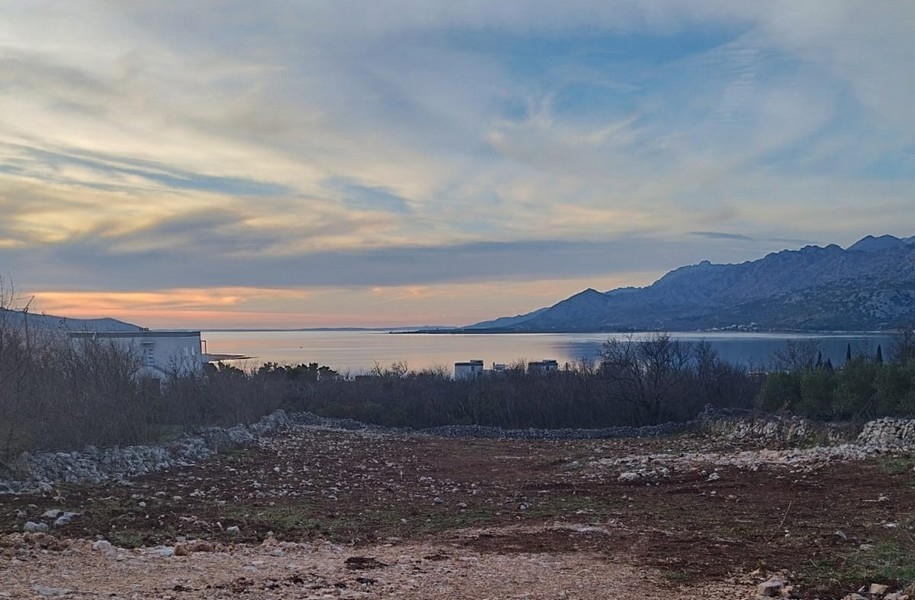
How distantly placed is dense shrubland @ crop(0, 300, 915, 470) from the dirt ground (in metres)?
3.18

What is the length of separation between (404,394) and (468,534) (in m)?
38.5

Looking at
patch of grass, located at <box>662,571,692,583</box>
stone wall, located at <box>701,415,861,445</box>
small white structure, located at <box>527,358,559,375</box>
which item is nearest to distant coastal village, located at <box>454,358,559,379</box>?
small white structure, located at <box>527,358,559,375</box>

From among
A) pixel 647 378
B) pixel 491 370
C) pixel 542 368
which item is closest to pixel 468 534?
pixel 647 378

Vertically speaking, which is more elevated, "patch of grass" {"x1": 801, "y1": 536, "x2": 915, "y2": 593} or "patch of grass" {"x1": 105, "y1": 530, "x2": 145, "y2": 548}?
"patch of grass" {"x1": 105, "y1": 530, "x2": 145, "y2": 548}

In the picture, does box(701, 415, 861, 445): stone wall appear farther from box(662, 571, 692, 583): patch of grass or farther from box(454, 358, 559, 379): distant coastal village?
box(454, 358, 559, 379): distant coastal village

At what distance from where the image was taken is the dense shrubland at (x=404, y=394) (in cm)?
1897

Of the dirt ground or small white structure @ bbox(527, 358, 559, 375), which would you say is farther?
small white structure @ bbox(527, 358, 559, 375)

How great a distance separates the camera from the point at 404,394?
4969 centimetres

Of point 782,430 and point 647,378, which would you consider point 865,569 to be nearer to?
point 782,430

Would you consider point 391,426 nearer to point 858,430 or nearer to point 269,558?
point 858,430

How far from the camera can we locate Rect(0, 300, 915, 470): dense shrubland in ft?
62.2

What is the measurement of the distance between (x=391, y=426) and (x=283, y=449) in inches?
726

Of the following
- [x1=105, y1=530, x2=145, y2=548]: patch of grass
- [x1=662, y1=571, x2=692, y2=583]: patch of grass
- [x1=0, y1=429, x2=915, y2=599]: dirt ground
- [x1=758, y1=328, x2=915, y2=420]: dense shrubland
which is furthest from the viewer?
[x1=758, y1=328, x2=915, y2=420]: dense shrubland

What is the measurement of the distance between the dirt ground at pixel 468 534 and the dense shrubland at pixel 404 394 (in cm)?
318
